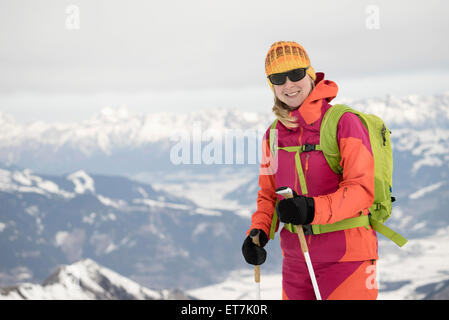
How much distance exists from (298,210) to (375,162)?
754 millimetres

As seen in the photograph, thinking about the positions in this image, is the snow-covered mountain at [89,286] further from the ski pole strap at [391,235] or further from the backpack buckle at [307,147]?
the ski pole strap at [391,235]

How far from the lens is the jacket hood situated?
13.6 ft

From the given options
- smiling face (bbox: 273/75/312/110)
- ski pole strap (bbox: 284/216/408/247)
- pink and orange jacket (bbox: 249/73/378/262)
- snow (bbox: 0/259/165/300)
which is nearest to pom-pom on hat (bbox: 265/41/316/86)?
smiling face (bbox: 273/75/312/110)

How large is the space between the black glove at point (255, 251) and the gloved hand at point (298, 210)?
0.78 meters

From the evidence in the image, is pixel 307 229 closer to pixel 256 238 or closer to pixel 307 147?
pixel 256 238

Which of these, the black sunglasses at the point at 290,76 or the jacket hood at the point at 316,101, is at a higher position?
the black sunglasses at the point at 290,76

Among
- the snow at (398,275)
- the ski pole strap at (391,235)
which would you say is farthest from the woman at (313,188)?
the snow at (398,275)

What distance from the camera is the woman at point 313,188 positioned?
3811 millimetres

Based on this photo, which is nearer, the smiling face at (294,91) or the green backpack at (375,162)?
the green backpack at (375,162)

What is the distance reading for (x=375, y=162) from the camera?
12.9ft
